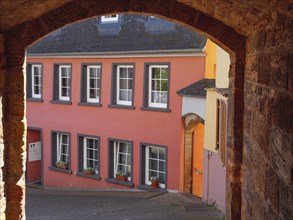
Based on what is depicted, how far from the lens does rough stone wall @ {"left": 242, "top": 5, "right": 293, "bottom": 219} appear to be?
2.79 metres

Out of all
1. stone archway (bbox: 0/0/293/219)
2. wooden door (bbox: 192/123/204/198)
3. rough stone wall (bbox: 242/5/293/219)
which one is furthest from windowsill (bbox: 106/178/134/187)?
rough stone wall (bbox: 242/5/293/219)

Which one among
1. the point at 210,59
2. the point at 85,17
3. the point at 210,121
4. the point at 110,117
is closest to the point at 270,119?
the point at 85,17

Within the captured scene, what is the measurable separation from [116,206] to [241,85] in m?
8.59

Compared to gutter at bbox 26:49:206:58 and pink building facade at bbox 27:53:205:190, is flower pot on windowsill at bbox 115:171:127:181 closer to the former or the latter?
pink building facade at bbox 27:53:205:190

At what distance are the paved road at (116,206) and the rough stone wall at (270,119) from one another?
6596 millimetres

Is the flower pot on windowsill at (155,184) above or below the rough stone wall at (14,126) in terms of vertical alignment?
below

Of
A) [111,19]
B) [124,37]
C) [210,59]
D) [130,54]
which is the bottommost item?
[210,59]

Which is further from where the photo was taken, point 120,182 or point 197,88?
point 120,182

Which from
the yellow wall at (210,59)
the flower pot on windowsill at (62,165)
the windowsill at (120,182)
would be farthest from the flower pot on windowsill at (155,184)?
the flower pot on windowsill at (62,165)

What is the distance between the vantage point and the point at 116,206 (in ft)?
41.9

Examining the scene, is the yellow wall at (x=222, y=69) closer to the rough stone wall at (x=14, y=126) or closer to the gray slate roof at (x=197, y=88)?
the gray slate roof at (x=197, y=88)

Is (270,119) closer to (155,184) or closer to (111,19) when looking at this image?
(155,184)

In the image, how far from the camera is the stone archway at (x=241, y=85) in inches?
116

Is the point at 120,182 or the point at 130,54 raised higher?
the point at 130,54
